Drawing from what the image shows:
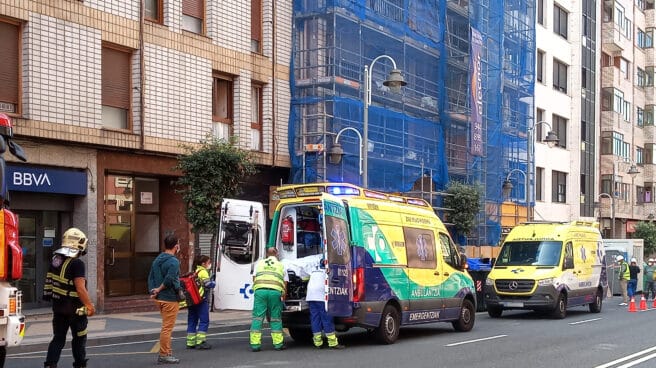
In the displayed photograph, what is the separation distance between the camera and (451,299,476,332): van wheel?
17.6 metres

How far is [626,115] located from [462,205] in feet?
104

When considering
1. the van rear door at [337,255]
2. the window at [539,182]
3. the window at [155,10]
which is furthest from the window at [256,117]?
the window at [539,182]

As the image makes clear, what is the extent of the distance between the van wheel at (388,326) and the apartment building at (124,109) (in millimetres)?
8543

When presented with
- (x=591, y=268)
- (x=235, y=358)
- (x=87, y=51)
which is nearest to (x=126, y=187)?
(x=87, y=51)

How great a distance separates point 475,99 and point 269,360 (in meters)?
25.6

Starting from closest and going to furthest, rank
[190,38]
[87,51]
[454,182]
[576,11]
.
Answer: [87,51] < [190,38] < [454,182] < [576,11]

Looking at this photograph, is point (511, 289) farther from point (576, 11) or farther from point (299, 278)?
point (576, 11)

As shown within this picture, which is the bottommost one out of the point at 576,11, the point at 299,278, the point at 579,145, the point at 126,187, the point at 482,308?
the point at 482,308

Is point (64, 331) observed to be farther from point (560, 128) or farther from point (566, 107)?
point (566, 107)

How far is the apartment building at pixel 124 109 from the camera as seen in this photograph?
63.0ft

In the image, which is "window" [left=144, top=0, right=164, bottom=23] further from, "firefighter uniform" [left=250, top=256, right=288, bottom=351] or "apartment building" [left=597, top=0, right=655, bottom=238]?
"apartment building" [left=597, top=0, right=655, bottom=238]

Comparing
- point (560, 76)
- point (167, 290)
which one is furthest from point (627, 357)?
point (560, 76)

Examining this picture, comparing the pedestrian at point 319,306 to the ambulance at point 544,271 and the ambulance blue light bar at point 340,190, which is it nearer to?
the ambulance blue light bar at point 340,190

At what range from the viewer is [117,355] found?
1346 cm
